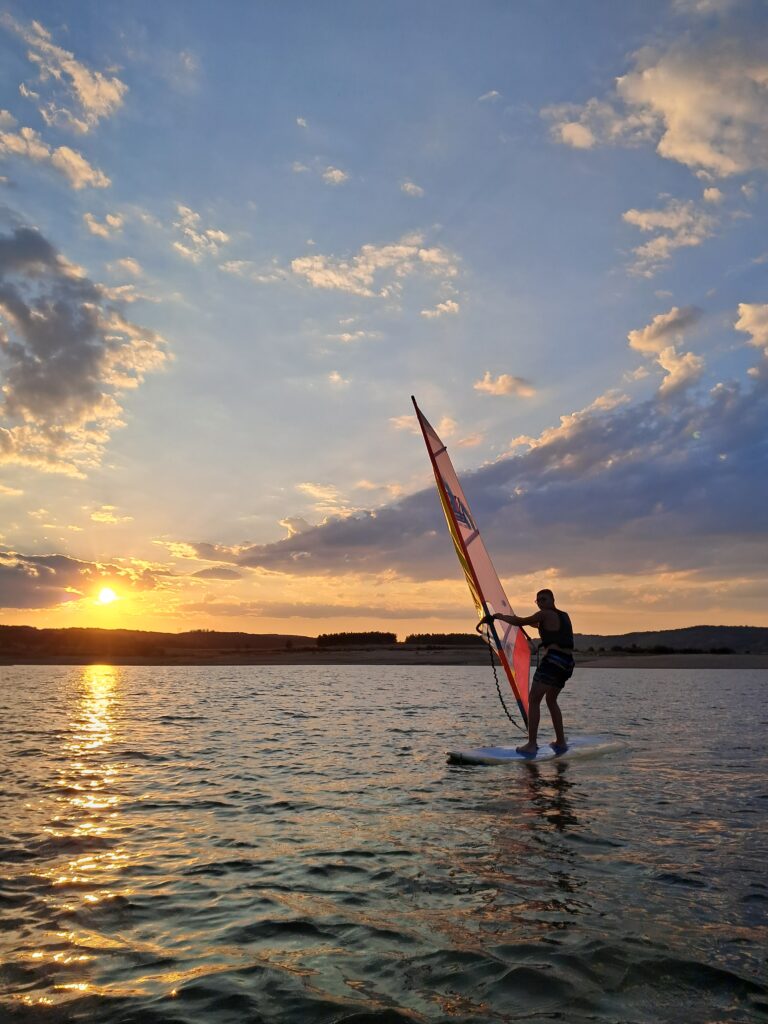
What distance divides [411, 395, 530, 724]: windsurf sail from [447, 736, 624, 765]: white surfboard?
0.82 m

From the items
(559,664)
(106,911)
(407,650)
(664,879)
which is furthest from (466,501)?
(407,650)

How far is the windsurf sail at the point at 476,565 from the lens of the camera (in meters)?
13.2

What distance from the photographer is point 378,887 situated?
6211 mm

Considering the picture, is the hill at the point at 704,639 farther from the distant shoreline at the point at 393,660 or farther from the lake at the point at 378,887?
the lake at the point at 378,887

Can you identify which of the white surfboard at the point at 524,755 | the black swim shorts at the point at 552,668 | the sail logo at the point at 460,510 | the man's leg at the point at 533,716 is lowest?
the white surfboard at the point at 524,755

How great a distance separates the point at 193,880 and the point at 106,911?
906 mm

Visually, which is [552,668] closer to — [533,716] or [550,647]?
[550,647]

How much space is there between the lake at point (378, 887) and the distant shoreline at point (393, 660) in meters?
57.3

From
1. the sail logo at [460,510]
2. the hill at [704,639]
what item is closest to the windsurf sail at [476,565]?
the sail logo at [460,510]

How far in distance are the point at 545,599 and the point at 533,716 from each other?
2.24 meters

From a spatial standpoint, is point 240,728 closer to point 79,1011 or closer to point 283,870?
point 283,870

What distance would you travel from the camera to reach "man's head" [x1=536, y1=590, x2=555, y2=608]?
12852mm

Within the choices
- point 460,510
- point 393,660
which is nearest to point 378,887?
point 460,510

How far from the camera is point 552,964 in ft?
15.3
